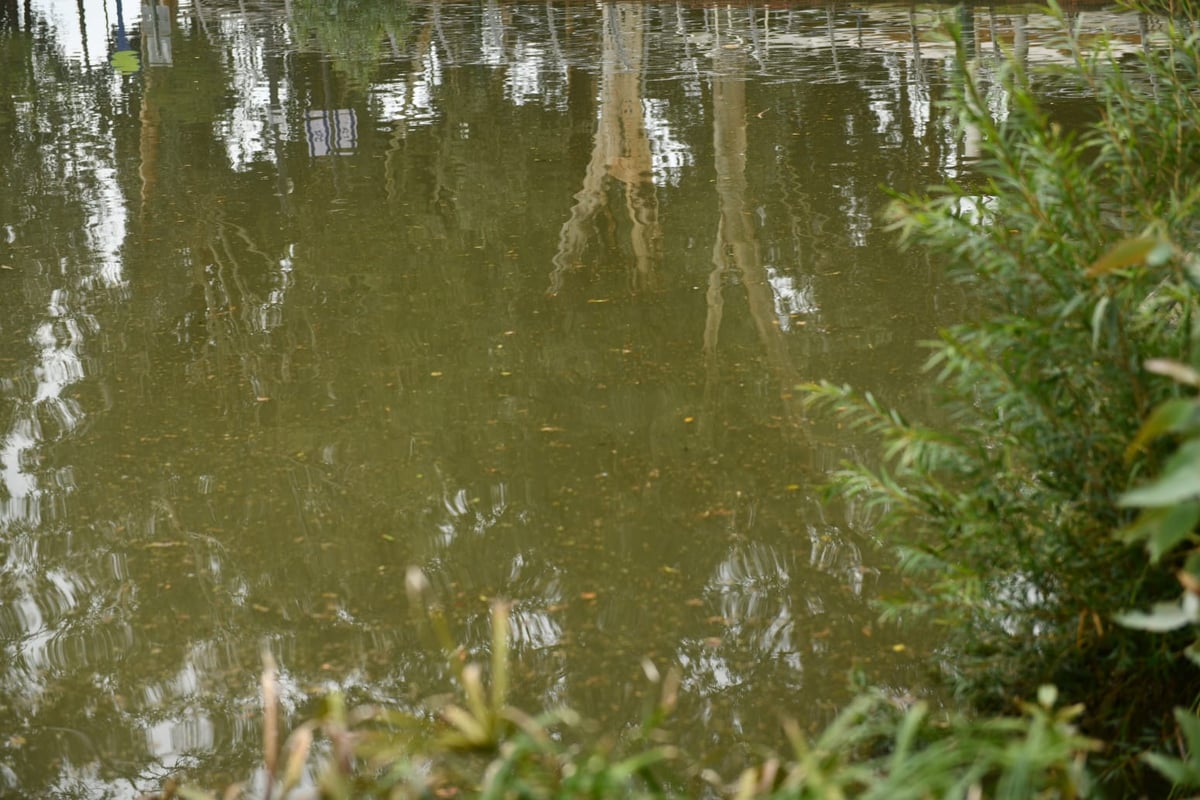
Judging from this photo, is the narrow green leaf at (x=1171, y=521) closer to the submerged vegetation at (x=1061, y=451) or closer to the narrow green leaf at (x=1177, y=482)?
the narrow green leaf at (x=1177, y=482)

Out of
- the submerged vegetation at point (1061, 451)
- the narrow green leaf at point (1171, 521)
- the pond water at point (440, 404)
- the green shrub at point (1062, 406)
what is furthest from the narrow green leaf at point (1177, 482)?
the green shrub at point (1062, 406)

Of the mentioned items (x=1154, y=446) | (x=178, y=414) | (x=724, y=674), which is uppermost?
(x=1154, y=446)

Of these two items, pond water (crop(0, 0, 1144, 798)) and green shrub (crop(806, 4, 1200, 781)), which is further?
pond water (crop(0, 0, 1144, 798))

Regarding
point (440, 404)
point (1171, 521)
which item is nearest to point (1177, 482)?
point (1171, 521)

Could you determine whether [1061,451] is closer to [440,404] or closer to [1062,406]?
[1062,406]

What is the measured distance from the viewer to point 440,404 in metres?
6.18

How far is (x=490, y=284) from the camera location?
7.79m

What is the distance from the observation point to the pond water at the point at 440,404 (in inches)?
165

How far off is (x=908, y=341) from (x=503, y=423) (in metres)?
2.13

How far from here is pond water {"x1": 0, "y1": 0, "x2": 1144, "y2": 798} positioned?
4.18 metres

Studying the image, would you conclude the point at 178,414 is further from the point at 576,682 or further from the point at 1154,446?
the point at 1154,446

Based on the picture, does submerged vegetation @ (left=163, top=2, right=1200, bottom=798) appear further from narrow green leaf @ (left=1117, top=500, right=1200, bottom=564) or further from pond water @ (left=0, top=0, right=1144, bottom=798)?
narrow green leaf @ (left=1117, top=500, right=1200, bottom=564)

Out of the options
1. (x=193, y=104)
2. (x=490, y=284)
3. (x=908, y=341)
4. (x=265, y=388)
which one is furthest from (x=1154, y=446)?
(x=193, y=104)

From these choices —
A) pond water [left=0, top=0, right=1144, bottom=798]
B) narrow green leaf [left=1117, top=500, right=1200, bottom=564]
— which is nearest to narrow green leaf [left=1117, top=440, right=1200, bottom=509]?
narrow green leaf [left=1117, top=500, right=1200, bottom=564]
